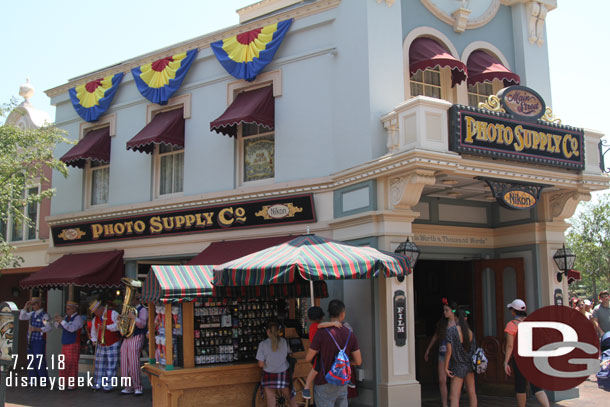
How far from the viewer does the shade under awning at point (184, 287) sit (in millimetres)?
9242

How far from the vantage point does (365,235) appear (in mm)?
10875

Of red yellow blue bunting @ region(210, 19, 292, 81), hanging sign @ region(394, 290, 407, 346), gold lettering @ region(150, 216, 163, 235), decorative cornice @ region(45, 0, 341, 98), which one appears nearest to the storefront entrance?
hanging sign @ region(394, 290, 407, 346)

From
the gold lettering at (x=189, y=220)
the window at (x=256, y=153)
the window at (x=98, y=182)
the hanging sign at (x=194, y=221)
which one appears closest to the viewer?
the hanging sign at (x=194, y=221)

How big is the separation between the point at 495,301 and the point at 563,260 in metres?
1.66

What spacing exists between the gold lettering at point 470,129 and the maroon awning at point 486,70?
213 cm

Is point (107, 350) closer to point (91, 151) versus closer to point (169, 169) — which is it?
point (169, 169)

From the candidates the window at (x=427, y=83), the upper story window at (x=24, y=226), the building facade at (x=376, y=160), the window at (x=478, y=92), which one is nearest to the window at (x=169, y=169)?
the building facade at (x=376, y=160)

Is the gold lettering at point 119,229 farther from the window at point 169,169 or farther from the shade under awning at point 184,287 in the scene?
the shade under awning at point 184,287

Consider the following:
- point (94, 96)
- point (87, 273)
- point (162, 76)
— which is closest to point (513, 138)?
point (162, 76)

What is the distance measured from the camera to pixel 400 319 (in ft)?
34.3

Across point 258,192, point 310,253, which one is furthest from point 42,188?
point 310,253

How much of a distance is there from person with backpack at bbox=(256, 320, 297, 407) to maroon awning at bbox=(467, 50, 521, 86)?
6419 millimetres

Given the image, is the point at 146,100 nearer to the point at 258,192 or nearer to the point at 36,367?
the point at 258,192

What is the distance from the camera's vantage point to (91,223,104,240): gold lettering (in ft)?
50.7
